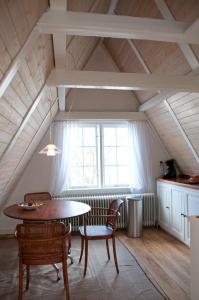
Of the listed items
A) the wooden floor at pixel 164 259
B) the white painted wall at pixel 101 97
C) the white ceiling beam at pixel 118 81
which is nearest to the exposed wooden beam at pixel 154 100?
the white painted wall at pixel 101 97

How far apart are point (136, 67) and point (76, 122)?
1438 millimetres

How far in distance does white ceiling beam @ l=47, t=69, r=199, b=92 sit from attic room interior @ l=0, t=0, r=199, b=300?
0.04ft

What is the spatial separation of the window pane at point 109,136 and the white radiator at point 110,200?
1001 mm

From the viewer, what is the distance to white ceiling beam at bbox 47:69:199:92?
261 cm

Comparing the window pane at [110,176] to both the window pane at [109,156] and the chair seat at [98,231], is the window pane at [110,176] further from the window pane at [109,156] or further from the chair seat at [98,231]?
the chair seat at [98,231]

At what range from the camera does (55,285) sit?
2742mm

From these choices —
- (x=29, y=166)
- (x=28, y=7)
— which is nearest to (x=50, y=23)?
(x=28, y=7)

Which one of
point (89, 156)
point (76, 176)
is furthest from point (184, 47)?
point (76, 176)

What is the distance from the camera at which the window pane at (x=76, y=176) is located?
4.89m

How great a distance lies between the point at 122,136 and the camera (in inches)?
199

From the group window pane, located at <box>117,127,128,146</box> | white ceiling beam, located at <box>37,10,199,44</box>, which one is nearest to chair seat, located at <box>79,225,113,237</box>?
window pane, located at <box>117,127,128,146</box>

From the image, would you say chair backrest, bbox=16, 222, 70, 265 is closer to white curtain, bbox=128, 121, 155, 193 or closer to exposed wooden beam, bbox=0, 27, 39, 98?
exposed wooden beam, bbox=0, 27, 39, 98

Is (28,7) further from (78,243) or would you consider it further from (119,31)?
(78,243)

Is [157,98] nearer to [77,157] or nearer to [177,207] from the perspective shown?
[177,207]
